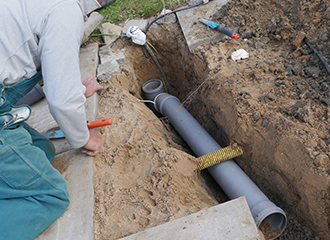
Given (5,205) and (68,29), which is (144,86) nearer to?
(68,29)

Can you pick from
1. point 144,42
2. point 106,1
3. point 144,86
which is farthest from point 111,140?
point 106,1

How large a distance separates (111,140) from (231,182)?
1.29 meters

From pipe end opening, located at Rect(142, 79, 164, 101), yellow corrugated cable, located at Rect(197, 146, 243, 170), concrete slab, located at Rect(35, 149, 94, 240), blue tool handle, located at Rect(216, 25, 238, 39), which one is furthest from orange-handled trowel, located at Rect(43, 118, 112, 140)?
blue tool handle, located at Rect(216, 25, 238, 39)

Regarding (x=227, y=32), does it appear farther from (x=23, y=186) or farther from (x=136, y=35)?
(x=23, y=186)

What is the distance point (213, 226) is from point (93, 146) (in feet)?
4.19

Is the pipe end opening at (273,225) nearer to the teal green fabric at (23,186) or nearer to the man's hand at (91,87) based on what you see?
the teal green fabric at (23,186)

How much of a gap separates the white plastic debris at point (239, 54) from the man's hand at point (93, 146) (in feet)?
5.97

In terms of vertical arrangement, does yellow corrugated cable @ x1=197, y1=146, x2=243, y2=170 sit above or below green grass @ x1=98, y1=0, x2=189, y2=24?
below

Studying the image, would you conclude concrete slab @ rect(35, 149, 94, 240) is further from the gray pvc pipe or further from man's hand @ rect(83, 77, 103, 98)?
the gray pvc pipe

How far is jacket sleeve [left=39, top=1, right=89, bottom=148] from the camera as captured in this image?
153 cm

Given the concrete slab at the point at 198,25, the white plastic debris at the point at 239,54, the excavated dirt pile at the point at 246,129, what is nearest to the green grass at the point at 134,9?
the concrete slab at the point at 198,25

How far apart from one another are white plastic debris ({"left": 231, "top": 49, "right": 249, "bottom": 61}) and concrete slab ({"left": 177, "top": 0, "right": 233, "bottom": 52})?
1.50 ft

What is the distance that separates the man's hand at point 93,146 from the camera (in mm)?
2207

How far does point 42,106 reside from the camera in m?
3.20
